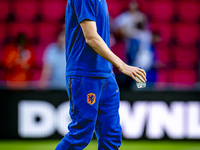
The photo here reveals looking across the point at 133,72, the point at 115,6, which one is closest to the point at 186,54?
the point at 115,6

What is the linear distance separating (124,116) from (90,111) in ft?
6.93

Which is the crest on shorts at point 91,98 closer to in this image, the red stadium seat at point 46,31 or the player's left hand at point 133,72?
the player's left hand at point 133,72

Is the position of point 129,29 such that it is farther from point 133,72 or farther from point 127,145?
point 133,72

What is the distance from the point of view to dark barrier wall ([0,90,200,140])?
13.1ft

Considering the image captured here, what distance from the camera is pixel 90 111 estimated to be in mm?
1950

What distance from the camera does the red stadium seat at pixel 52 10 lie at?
7.03m

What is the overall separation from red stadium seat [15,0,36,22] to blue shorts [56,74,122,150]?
5.37 m

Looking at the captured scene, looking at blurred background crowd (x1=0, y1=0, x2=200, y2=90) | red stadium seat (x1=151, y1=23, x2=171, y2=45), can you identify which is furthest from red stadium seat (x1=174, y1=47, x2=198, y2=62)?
red stadium seat (x1=151, y1=23, x2=171, y2=45)

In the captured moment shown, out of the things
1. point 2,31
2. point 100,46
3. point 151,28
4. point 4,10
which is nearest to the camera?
point 100,46

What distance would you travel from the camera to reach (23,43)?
505cm

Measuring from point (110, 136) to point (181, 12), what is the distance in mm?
5975

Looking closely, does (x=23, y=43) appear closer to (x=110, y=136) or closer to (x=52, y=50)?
(x=52, y=50)

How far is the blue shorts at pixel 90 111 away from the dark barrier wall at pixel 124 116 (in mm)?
1962

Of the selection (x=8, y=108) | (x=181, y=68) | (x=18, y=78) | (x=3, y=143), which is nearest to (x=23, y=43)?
(x=18, y=78)
